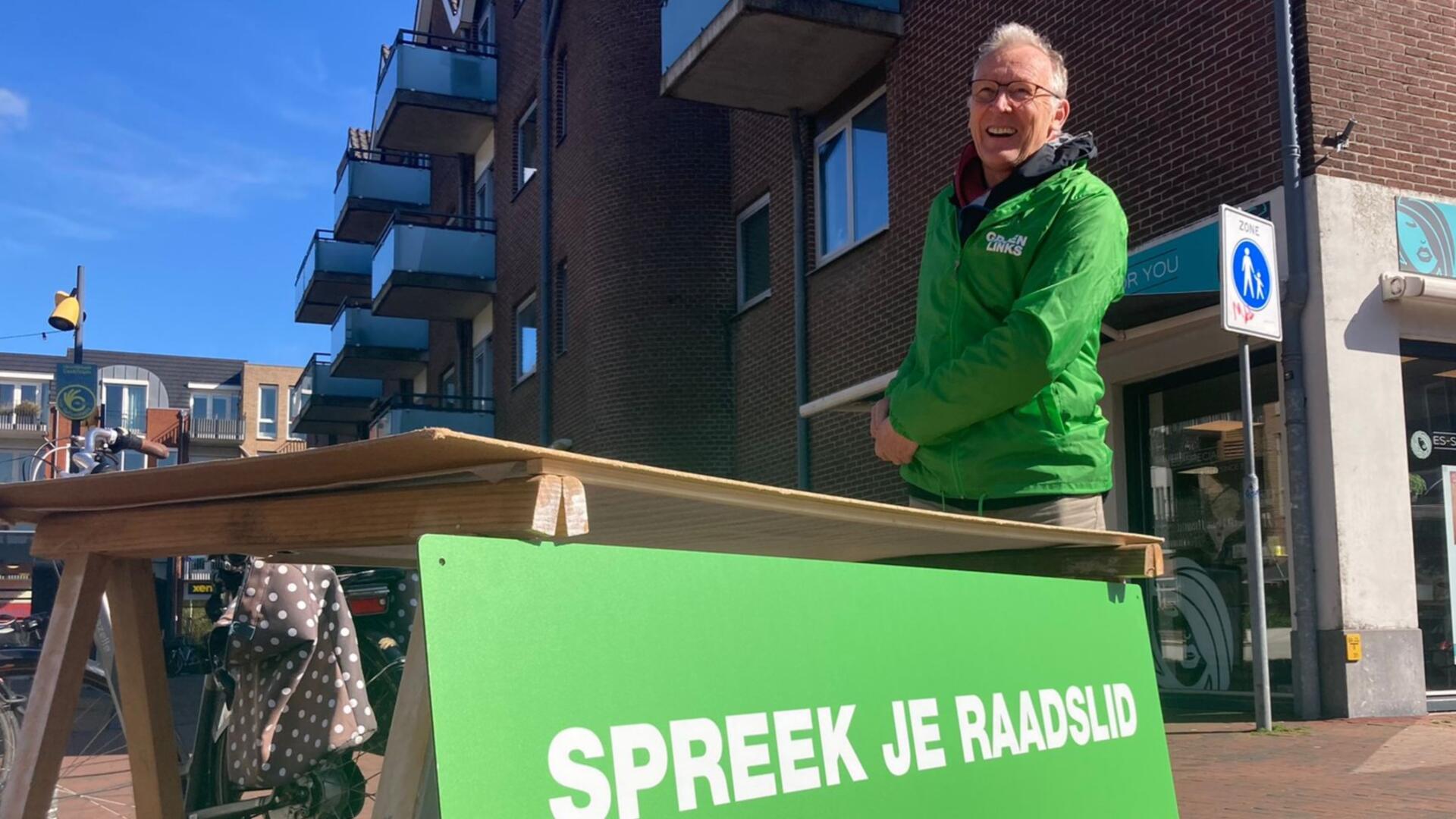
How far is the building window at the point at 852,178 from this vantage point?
13.0 metres

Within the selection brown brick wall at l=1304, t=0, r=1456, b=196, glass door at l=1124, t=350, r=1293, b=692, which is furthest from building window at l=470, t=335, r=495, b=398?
brown brick wall at l=1304, t=0, r=1456, b=196

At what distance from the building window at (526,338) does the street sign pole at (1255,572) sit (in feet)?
48.6

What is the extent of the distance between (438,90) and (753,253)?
9496 millimetres

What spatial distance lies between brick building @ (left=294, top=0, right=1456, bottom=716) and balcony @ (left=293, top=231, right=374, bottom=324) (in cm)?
924

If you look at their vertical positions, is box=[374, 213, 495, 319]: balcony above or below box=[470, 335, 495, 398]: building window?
above

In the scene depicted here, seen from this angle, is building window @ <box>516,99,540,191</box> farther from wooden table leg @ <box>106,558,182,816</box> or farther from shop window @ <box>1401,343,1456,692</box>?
wooden table leg @ <box>106,558,182,816</box>

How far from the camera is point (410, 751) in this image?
1.31m

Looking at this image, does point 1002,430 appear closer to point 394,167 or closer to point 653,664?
point 653,664

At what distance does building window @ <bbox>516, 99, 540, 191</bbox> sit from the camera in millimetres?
21953

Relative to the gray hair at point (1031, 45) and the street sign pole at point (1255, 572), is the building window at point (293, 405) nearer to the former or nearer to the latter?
the street sign pole at point (1255, 572)

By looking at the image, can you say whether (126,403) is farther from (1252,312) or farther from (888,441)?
(888,441)

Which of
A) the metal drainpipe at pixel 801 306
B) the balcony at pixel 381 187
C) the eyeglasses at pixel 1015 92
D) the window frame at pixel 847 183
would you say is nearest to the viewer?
the eyeglasses at pixel 1015 92

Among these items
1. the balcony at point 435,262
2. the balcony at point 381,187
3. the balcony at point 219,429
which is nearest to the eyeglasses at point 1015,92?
the balcony at point 435,262

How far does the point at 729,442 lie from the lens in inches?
680
